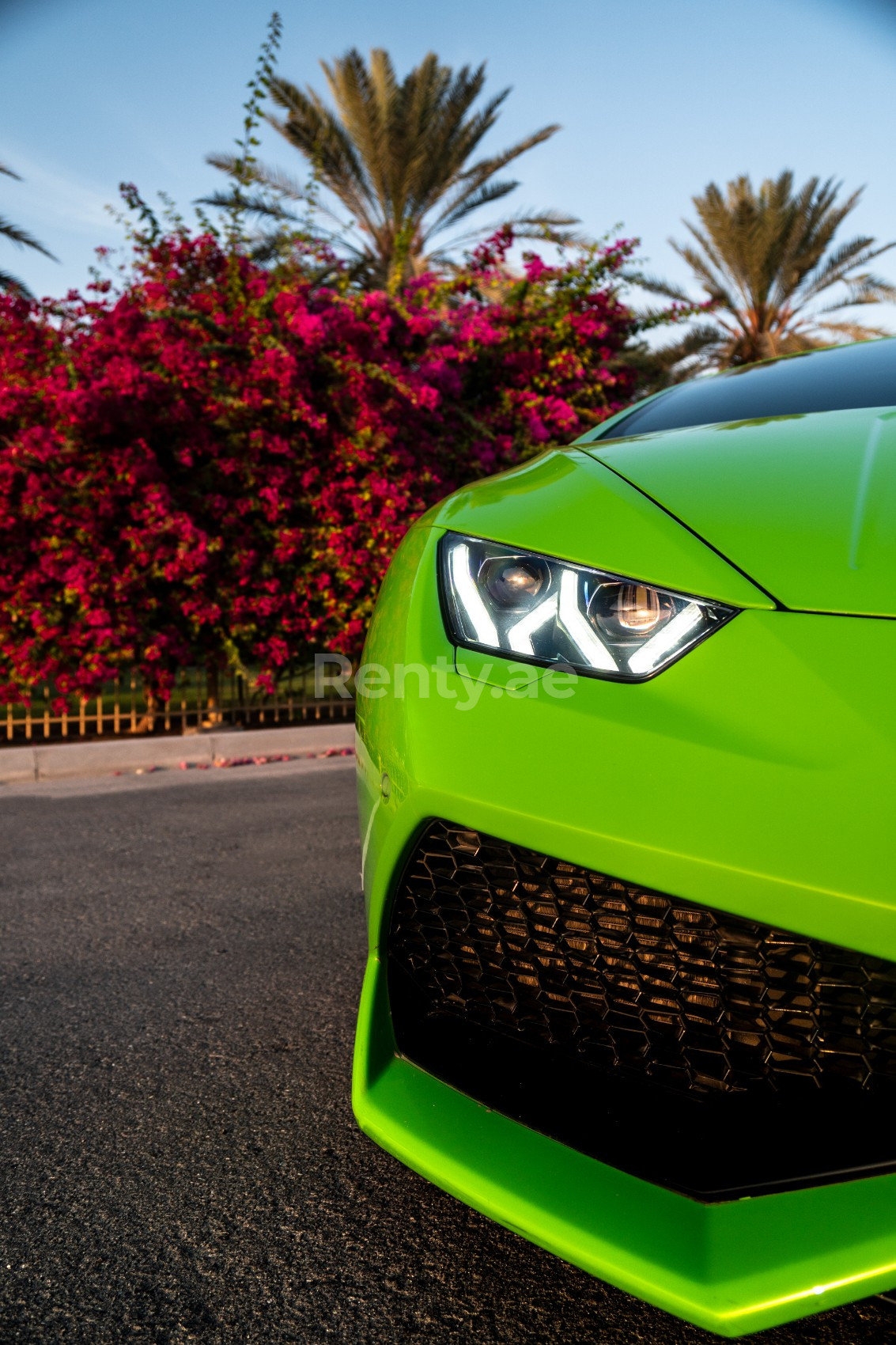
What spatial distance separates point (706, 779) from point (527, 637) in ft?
0.92

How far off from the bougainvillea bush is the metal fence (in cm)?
21

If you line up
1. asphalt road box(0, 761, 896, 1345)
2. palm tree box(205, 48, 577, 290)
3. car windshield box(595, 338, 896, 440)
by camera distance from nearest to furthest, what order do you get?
asphalt road box(0, 761, 896, 1345)
car windshield box(595, 338, 896, 440)
palm tree box(205, 48, 577, 290)

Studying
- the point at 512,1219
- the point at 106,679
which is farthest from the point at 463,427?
the point at 512,1219

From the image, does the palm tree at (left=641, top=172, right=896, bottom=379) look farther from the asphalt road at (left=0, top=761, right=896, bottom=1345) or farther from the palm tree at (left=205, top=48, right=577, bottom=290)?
the asphalt road at (left=0, top=761, right=896, bottom=1345)

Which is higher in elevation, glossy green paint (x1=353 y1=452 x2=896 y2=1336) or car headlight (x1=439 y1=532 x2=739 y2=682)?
car headlight (x1=439 y1=532 x2=739 y2=682)

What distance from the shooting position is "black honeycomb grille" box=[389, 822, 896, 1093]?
3.16 feet

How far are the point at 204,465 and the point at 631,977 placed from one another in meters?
6.33

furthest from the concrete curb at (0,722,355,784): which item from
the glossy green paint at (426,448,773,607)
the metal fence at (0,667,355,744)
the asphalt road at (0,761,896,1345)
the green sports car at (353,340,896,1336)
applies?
the green sports car at (353,340,896,1336)

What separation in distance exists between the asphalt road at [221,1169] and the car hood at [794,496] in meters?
0.87

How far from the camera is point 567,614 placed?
1.12 meters

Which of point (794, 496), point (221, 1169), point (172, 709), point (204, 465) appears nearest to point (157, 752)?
point (172, 709)

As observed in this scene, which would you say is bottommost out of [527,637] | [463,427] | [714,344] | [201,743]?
[201,743]

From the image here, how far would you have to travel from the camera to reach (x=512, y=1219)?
3.26 ft

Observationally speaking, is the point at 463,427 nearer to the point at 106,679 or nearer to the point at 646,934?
the point at 106,679
